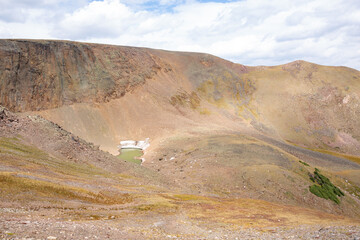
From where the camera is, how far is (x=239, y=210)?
23.3 metres

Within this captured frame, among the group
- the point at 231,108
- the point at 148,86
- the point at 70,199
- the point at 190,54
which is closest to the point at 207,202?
the point at 70,199

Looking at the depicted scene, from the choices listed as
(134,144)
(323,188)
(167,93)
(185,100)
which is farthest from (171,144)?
(323,188)

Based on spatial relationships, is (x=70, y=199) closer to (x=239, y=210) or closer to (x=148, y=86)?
(x=239, y=210)

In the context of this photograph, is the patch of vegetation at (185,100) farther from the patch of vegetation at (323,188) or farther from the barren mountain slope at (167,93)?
the patch of vegetation at (323,188)

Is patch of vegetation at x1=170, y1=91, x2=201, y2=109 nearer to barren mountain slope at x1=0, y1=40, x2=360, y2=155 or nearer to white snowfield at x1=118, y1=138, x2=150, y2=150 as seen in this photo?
barren mountain slope at x1=0, y1=40, x2=360, y2=155

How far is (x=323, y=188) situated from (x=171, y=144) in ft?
84.4

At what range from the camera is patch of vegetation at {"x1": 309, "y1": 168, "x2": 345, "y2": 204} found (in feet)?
112

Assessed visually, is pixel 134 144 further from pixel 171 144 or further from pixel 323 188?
pixel 323 188

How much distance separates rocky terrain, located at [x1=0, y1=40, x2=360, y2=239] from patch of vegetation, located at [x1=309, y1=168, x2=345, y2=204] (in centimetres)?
72

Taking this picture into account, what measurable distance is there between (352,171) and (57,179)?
48.9 m

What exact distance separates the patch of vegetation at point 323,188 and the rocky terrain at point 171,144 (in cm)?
72

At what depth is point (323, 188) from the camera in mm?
35562

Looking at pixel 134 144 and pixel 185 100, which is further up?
pixel 185 100

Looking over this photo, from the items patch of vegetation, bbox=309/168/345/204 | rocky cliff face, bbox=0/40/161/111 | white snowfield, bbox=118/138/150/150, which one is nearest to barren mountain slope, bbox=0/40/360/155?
rocky cliff face, bbox=0/40/161/111
